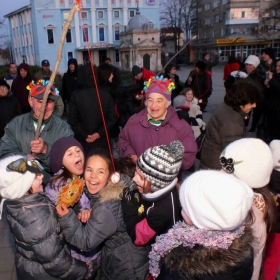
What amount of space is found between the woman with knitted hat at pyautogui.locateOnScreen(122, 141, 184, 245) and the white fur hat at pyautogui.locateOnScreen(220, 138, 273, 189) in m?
0.33

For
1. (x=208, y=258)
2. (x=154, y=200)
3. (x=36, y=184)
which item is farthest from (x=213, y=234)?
(x=36, y=184)

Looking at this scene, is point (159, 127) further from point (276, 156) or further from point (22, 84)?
point (22, 84)

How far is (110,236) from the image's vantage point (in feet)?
7.06

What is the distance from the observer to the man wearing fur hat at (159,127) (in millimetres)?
3064

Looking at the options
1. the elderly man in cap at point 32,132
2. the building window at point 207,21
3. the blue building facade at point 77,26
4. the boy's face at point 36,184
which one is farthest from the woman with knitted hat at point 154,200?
the building window at point 207,21

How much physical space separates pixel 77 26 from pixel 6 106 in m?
49.4

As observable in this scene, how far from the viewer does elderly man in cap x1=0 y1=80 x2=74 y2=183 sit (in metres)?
2.92

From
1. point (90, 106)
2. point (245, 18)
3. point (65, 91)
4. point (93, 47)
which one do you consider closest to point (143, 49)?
point (93, 47)

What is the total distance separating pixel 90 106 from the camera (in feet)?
13.1

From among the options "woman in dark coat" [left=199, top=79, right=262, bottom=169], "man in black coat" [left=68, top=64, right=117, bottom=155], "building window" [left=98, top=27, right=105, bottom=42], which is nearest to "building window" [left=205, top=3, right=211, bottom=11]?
"building window" [left=98, top=27, right=105, bottom=42]

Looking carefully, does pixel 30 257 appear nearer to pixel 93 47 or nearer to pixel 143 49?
pixel 143 49

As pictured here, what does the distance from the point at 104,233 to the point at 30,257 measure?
492 millimetres

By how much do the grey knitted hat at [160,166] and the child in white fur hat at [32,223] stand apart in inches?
26.0

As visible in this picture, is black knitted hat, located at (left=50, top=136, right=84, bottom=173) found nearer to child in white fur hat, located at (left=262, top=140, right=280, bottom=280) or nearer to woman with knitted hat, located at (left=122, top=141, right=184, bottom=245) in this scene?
woman with knitted hat, located at (left=122, top=141, right=184, bottom=245)
